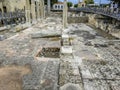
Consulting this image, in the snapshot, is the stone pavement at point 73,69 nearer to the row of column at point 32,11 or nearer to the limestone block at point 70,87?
the limestone block at point 70,87

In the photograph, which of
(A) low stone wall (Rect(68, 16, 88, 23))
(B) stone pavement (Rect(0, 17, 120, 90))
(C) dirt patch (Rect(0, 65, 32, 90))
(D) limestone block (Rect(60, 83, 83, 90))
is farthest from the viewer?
(A) low stone wall (Rect(68, 16, 88, 23))

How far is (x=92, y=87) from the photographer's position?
430 centimetres

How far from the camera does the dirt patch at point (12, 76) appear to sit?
481cm

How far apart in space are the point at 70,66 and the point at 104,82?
1.51 m

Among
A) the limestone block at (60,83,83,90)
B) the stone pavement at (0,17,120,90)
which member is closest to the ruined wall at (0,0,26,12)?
the stone pavement at (0,17,120,90)

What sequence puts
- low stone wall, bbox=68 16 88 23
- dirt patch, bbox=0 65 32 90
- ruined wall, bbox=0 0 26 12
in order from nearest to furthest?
dirt patch, bbox=0 65 32 90
low stone wall, bbox=68 16 88 23
ruined wall, bbox=0 0 26 12

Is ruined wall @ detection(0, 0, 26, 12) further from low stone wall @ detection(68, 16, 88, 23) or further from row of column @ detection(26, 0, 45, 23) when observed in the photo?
low stone wall @ detection(68, 16, 88, 23)

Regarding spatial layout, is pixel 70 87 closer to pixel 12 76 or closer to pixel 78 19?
pixel 12 76

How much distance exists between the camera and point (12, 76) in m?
5.48

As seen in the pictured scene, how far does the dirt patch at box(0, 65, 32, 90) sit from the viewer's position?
4809 millimetres

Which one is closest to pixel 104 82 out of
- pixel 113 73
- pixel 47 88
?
pixel 113 73

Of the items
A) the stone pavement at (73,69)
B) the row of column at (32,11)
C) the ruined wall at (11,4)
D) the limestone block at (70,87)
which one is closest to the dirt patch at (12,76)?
the stone pavement at (73,69)

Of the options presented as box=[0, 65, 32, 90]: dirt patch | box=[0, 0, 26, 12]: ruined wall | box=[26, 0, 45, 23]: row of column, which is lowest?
box=[0, 65, 32, 90]: dirt patch

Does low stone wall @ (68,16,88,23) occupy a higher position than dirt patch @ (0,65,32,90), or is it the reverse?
low stone wall @ (68,16,88,23)
